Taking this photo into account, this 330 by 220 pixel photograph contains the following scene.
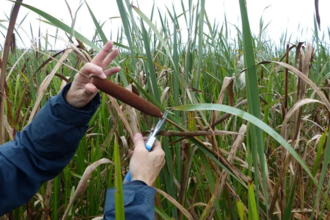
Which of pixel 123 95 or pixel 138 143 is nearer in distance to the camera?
pixel 123 95

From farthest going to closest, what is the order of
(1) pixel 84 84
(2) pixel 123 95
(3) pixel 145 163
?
(1) pixel 84 84, (3) pixel 145 163, (2) pixel 123 95

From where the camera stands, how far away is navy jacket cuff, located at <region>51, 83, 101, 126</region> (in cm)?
90

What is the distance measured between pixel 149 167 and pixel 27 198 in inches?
17.5

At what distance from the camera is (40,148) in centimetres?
94

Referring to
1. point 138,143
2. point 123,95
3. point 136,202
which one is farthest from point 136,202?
point 123,95

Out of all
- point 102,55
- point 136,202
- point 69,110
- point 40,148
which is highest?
point 102,55

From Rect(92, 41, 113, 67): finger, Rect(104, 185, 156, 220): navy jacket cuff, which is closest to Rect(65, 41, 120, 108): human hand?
Rect(92, 41, 113, 67): finger

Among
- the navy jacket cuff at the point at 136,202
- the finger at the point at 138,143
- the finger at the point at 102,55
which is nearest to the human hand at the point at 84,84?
the finger at the point at 102,55

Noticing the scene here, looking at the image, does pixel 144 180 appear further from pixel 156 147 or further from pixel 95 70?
pixel 95 70

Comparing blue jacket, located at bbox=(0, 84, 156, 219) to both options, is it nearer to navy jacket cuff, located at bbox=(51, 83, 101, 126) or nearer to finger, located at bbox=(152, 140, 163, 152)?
navy jacket cuff, located at bbox=(51, 83, 101, 126)

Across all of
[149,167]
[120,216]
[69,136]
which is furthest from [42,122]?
[120,216]

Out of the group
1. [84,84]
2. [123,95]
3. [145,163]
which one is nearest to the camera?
[123,95]

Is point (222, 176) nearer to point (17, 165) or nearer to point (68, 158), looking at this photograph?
point (68, 158)

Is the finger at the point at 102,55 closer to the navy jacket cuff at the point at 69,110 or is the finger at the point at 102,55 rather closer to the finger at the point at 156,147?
the navy jacket cuff at the point at 69,110
